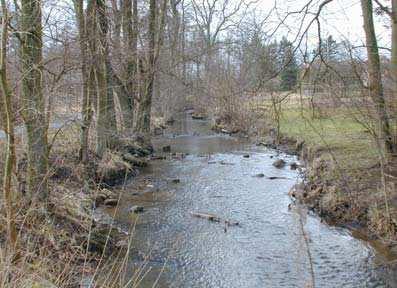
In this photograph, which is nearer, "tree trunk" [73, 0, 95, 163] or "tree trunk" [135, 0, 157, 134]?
"tree trunk" [73, 0, 95, 163]

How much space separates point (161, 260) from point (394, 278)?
163 inches

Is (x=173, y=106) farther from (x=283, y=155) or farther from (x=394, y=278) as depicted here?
(x=394, y=278)

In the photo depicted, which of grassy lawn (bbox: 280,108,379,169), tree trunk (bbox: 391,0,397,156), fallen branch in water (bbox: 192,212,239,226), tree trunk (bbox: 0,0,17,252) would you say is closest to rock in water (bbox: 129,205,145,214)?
fallen branch in water (bbox: 192,212,239,226)

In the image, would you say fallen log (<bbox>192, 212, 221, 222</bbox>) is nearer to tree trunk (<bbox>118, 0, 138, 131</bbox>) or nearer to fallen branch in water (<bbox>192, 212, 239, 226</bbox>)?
fallen branch in water (<bbox>192, 212, 239, 226</bbox>)

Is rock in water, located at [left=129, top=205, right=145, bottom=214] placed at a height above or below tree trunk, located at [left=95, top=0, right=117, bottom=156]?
below

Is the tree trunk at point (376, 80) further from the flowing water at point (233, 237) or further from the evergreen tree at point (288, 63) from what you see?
the flowing water at point (233, 237)

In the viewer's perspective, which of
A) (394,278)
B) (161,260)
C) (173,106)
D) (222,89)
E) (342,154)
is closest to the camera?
(394,278)

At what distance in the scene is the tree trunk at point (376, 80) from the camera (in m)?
10.0

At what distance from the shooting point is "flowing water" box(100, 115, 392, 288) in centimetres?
781

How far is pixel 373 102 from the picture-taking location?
392 inches

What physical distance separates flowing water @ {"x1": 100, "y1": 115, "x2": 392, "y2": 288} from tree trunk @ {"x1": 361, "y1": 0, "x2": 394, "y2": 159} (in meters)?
2.63

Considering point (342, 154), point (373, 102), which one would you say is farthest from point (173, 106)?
point (373, 102)

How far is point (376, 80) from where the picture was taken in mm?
11008

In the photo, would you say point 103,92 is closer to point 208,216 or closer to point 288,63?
point 208,216
